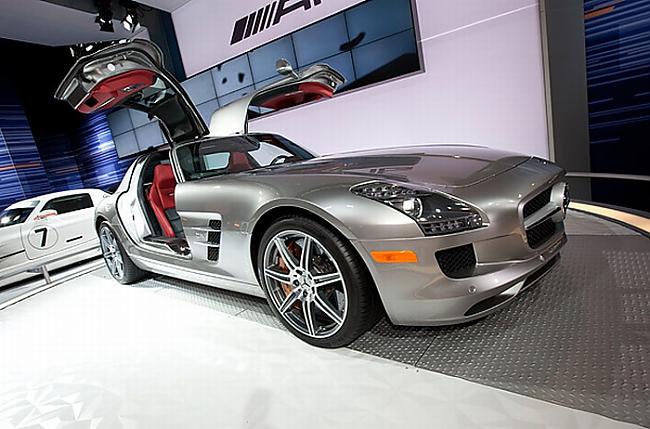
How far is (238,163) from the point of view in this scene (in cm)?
235

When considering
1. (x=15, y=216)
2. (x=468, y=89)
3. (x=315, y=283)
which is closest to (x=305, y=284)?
(x=315, y=283)

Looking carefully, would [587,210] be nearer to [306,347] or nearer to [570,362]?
[570,362]

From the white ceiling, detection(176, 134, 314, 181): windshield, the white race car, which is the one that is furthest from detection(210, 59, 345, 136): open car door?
the white ceiling

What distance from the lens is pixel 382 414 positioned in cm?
118

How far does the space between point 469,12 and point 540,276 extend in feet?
9.87

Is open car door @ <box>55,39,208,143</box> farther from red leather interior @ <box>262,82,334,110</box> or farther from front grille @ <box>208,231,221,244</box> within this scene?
front grille @ <box>208,231,221,244</box>

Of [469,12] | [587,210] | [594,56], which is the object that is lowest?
[587,210]

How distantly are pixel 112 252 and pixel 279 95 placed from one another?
2041 mm

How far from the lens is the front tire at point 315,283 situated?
4.65 ft

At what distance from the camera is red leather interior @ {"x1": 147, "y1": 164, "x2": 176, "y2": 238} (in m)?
2.80

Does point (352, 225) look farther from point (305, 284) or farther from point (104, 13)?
point (104, 13)

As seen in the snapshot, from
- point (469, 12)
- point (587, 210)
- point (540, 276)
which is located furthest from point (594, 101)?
point (540, 276)

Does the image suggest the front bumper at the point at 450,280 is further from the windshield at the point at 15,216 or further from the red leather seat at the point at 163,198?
Answer: the windshield at the point at 15,216

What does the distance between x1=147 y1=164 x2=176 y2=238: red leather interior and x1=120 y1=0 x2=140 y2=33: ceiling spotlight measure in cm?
394
